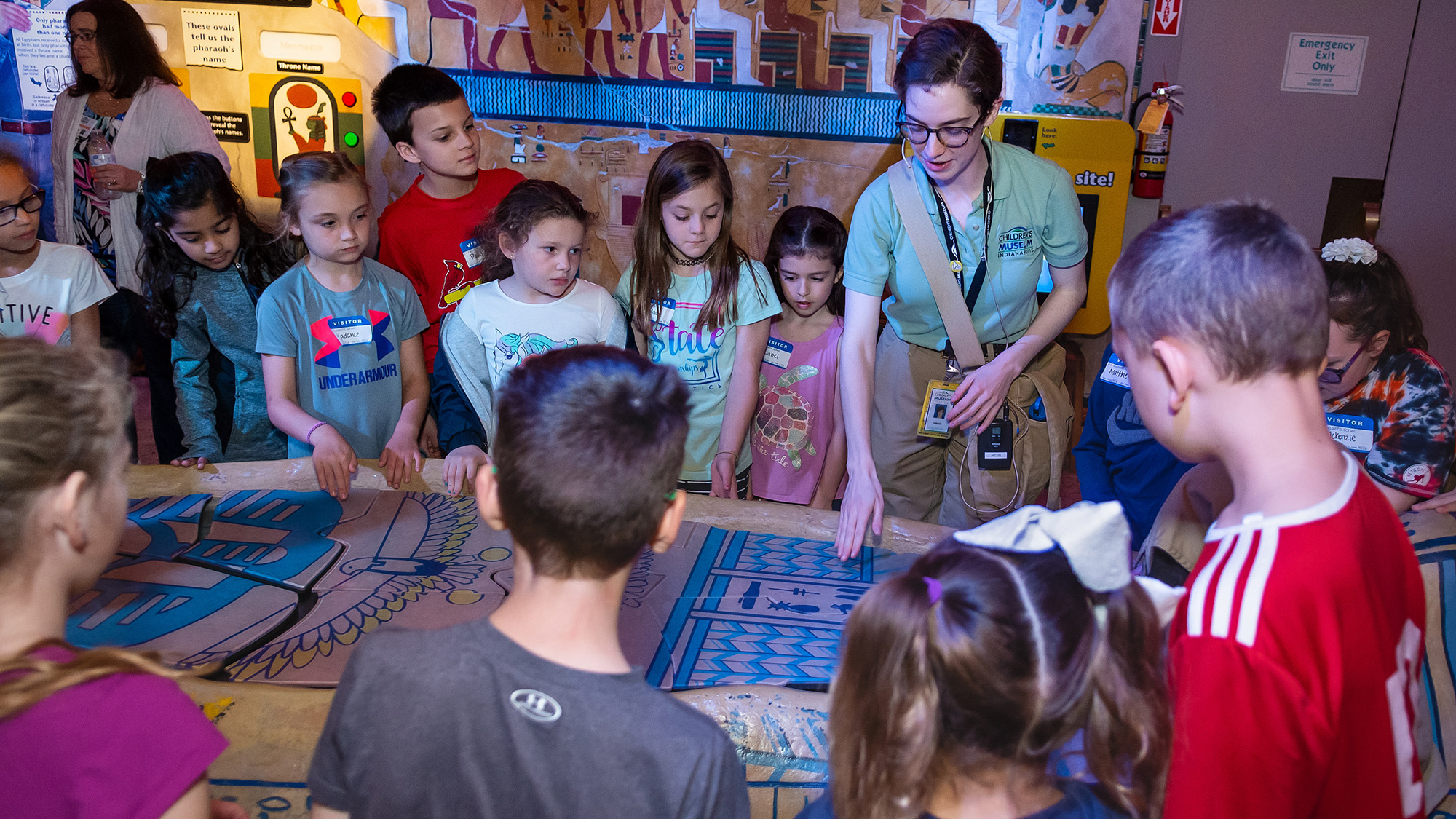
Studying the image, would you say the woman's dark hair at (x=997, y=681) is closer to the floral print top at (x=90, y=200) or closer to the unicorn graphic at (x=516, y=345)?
the unicorn graphic at (x=516, y=345)

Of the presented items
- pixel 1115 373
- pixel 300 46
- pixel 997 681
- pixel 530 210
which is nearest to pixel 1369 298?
pixel 1115 373

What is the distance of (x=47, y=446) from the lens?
94 centimetres

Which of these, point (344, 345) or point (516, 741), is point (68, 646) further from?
point (344, 345)

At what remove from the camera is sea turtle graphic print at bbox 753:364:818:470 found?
110 inches

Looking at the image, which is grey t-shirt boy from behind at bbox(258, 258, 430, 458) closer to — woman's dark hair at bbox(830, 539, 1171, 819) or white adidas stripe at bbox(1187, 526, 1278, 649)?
woman's dark hair at bbox(830, 539, 1171, 819)

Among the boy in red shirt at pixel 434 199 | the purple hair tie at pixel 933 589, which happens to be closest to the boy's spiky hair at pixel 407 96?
the boy in red shirt at pixel 434 199

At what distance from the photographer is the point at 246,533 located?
2055 millimetres

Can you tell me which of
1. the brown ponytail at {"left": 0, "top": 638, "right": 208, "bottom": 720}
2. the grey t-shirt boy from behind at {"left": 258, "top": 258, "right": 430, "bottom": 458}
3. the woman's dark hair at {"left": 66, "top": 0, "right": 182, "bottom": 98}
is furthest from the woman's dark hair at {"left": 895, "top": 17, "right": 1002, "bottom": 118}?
the woman's dark hair at {"left": 66, "top": 0, "right": 182, "bottom": 98}

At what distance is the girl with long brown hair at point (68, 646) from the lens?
0.84 metres

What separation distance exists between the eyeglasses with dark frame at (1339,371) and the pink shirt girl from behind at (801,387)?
1.22 m

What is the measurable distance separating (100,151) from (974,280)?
3246 mm

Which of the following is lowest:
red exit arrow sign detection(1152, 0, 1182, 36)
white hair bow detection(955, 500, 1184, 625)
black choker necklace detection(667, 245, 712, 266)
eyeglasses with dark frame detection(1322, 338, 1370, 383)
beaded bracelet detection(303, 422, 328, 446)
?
beaded bracelet detection(303, 422, 328, 446)

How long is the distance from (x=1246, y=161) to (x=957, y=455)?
276cm

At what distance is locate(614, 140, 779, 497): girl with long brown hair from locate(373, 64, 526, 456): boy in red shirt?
2.02 feet
